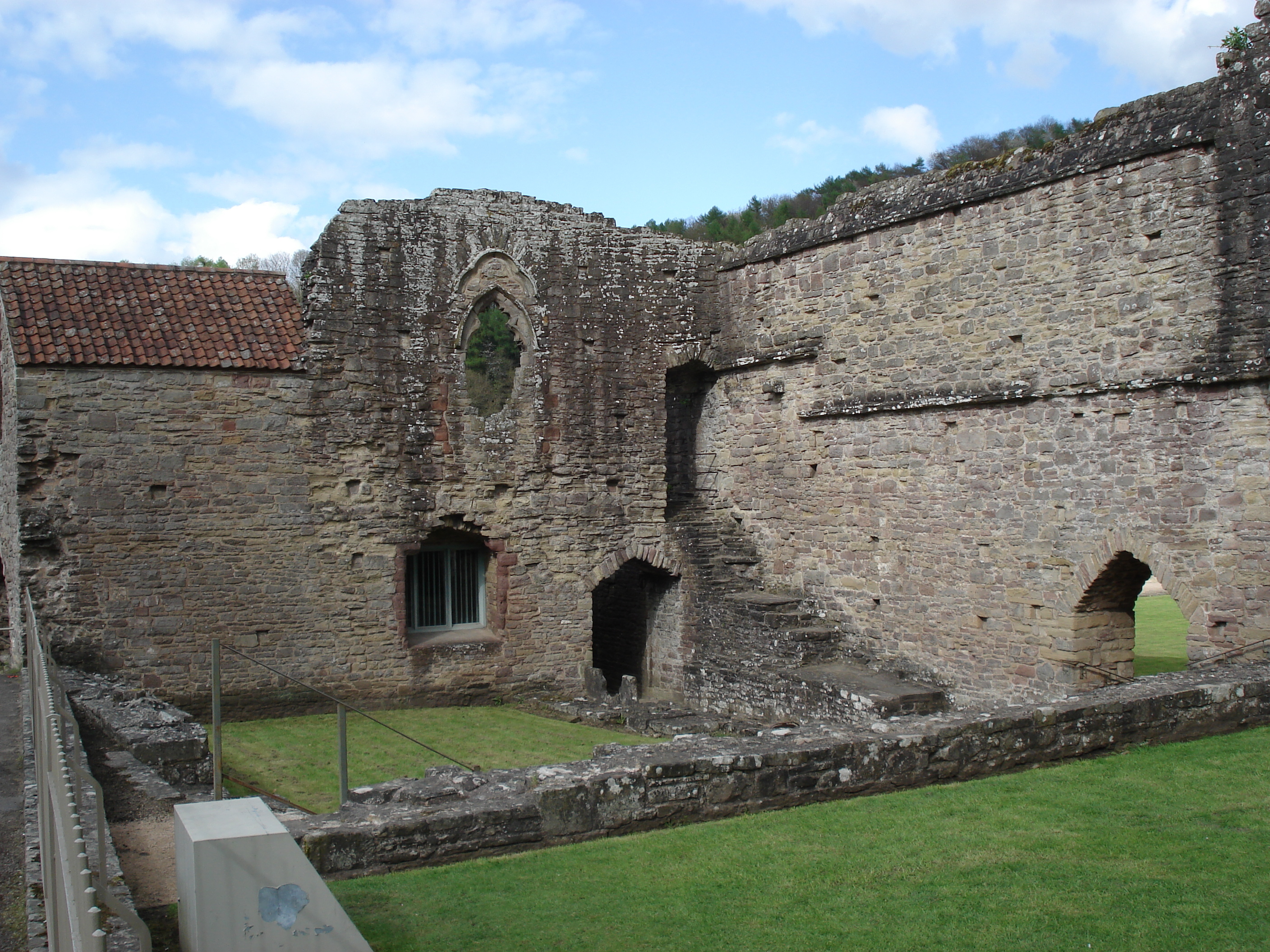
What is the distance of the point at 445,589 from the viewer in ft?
47.3

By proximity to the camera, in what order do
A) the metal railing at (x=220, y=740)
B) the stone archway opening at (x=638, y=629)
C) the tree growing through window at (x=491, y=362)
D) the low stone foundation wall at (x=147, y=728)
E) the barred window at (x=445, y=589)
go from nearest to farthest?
the metal railing at (x=220, y=740) → the low stone foundation wall at (x=147, y=728) → the barred window at (x=445, y=589) → the stone archway opening at (x=638, y=629) → the tree growing through window at (x=491, y=362)

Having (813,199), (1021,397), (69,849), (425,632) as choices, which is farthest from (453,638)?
(813,199)

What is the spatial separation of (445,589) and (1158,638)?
12.8m

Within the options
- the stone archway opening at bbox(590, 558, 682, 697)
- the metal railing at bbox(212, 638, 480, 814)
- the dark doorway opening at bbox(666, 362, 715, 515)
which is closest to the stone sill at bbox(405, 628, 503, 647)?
the metal railing at bbox(212, 638, 480, 814)

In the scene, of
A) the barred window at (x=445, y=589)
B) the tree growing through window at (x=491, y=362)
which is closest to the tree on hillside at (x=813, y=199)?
the tree growing through window at (x=491, y=362)

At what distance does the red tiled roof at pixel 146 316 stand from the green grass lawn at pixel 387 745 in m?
4.40

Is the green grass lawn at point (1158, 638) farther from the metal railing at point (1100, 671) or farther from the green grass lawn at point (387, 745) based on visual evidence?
the green grass lawn at point (387, 745)

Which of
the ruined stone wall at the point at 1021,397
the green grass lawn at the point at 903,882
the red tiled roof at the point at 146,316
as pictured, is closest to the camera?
the green grass lawn at the point at 903,882

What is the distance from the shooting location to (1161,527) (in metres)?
9.95

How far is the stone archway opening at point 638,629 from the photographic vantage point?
15.2 m

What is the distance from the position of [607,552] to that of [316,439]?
4298mm

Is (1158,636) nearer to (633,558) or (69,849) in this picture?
(633,558)

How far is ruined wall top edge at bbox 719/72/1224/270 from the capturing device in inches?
386

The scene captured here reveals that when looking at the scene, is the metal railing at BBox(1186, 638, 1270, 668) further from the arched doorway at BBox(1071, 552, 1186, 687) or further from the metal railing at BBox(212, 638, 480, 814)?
the metal railing at BBox(212, 638, 480, 814)
